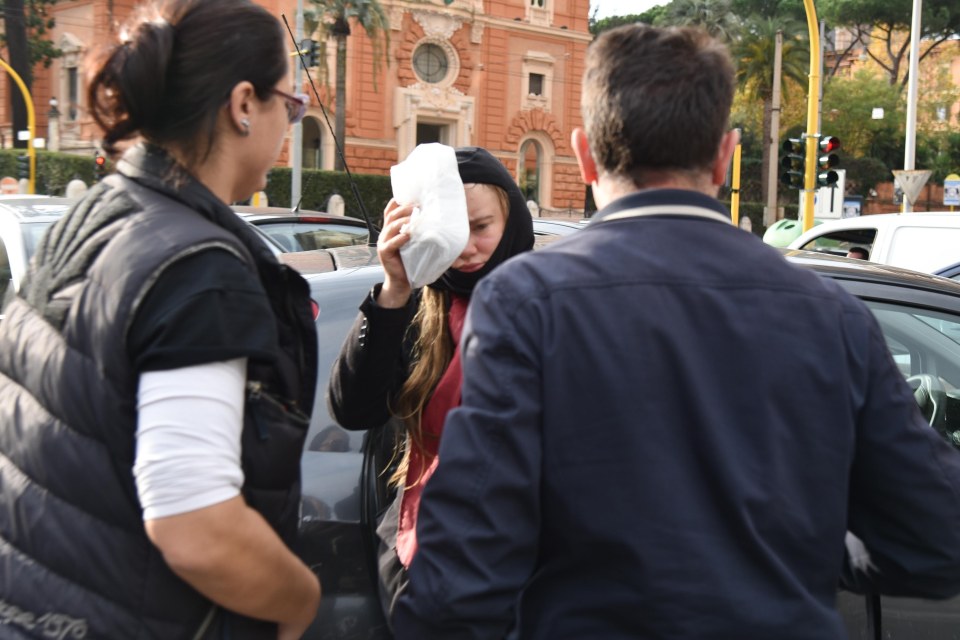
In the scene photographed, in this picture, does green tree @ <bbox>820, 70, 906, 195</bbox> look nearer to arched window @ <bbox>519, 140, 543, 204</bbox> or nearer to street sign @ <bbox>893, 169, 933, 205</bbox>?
arched window @ <bbox>519, 140, 543, 204</bbox>

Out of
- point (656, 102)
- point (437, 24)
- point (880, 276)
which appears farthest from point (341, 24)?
point (656, 102)

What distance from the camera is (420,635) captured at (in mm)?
1438

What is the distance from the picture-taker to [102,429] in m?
1.34

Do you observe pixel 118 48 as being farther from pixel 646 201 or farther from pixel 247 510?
pixel 646 201

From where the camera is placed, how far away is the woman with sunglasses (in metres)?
1.31

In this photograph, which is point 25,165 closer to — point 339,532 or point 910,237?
point 910,237

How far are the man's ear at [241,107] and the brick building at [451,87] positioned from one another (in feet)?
115

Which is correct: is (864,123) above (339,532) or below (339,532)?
above

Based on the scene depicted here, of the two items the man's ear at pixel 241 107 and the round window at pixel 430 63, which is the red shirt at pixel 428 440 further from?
the round window at pixel 430 63

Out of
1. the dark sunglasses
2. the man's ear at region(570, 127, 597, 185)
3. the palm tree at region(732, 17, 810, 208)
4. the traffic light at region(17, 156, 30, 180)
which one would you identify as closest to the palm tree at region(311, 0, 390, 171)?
the traffic light at region(17, 156, 30, 180)

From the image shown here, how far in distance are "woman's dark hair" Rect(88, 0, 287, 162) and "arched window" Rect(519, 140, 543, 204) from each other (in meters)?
42.6

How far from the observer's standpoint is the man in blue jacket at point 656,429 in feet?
4.52

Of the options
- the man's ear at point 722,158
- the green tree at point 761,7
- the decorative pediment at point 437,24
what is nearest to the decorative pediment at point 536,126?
the decorative pediment at point 437,24

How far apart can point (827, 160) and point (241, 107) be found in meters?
15.6
